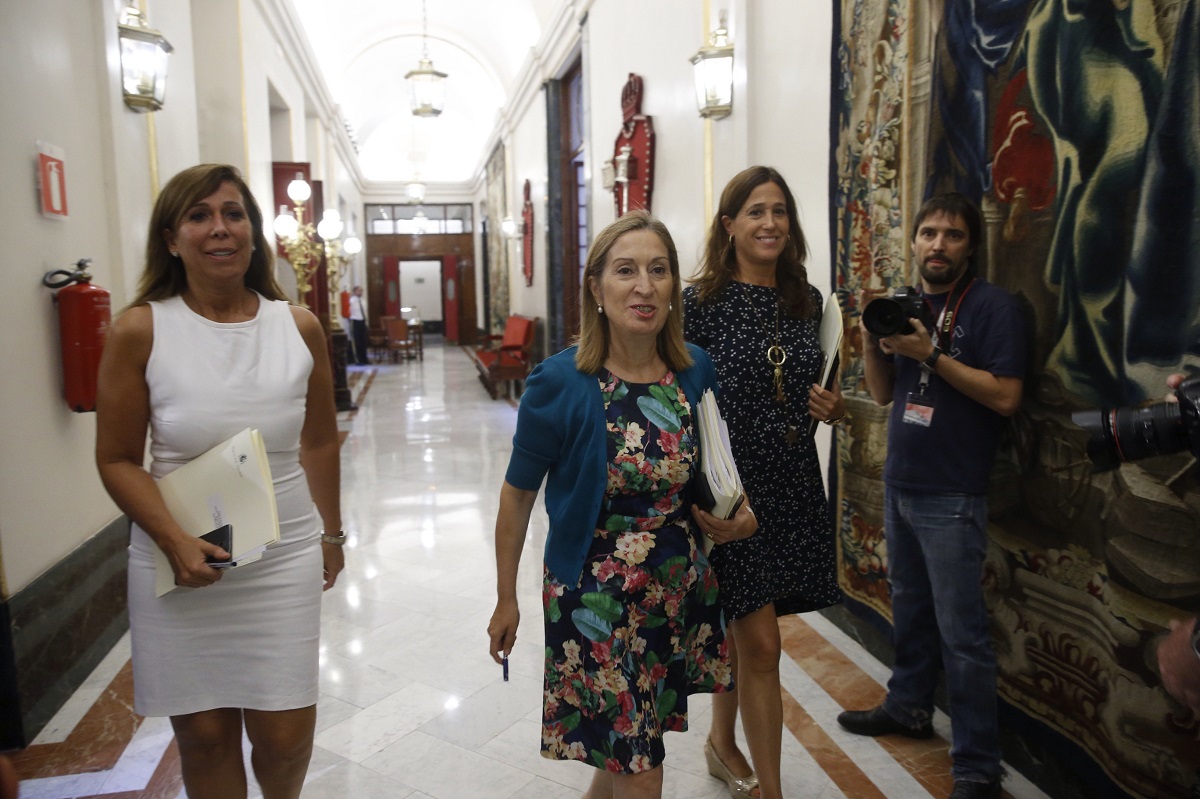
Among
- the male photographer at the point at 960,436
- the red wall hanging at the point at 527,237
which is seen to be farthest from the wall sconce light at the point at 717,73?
the red wall hanging at the point at 527,237

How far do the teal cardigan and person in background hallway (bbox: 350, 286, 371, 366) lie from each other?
665 inches

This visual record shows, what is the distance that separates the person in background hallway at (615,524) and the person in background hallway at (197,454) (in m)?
0.50

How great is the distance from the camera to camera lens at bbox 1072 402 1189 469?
1.48 m

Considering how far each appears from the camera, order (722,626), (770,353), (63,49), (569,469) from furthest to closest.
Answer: (63,49), (770,353), (722,626), (569,469)

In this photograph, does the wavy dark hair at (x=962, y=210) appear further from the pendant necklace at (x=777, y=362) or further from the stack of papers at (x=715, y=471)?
the stack of papers at (x=715, y=471)

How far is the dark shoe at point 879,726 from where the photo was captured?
2.94m

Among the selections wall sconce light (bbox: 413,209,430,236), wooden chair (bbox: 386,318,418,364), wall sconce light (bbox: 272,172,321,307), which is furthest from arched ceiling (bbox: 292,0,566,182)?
wooden chair (bbox: 386,318,418,364)

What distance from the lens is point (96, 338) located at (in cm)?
346

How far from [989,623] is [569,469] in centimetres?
167

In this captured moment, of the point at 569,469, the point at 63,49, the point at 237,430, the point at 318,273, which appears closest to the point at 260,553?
the point at 237,430

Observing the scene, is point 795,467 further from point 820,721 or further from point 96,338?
point 96,338

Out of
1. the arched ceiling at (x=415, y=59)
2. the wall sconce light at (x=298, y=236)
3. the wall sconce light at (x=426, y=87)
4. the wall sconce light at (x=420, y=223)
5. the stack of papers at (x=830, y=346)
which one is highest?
the arched ceiling at (x=415, y=59)

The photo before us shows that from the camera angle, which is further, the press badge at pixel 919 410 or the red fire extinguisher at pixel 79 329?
the red fire extinguisher at pixel 79 329

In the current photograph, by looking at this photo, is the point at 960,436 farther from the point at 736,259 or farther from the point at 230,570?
the point at 230,570
